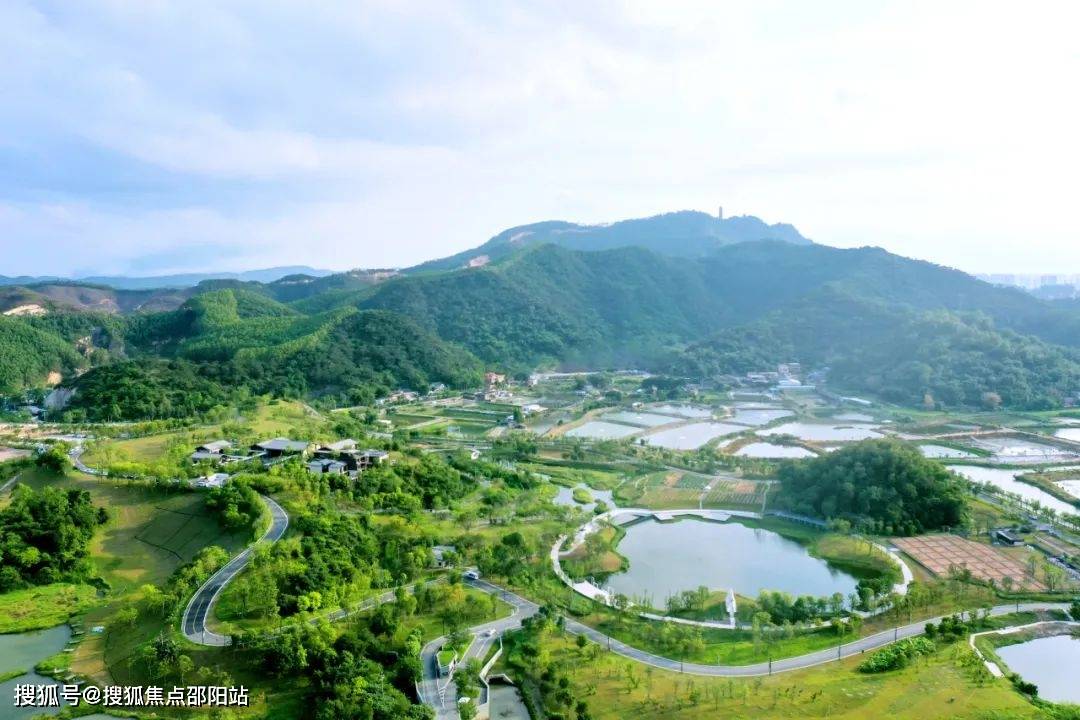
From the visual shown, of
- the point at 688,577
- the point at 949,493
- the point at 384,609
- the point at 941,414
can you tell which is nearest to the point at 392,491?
the point at 384,609

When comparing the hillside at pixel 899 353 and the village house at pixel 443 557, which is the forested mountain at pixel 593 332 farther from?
the village house at pixel 443 557

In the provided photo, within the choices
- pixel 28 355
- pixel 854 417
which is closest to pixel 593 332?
pixel 854 417

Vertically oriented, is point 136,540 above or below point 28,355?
below

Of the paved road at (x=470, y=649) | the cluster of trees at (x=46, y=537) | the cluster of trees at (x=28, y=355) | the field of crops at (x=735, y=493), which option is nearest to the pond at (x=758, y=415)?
the field of crops at (x=735, y=493)

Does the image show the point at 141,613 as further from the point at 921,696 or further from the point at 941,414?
the point at 941,414

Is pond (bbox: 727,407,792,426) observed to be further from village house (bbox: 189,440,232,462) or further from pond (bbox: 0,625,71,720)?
pond (bbox: 0,625,71,720)

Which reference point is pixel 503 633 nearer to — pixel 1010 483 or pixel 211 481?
pixel 211 481
